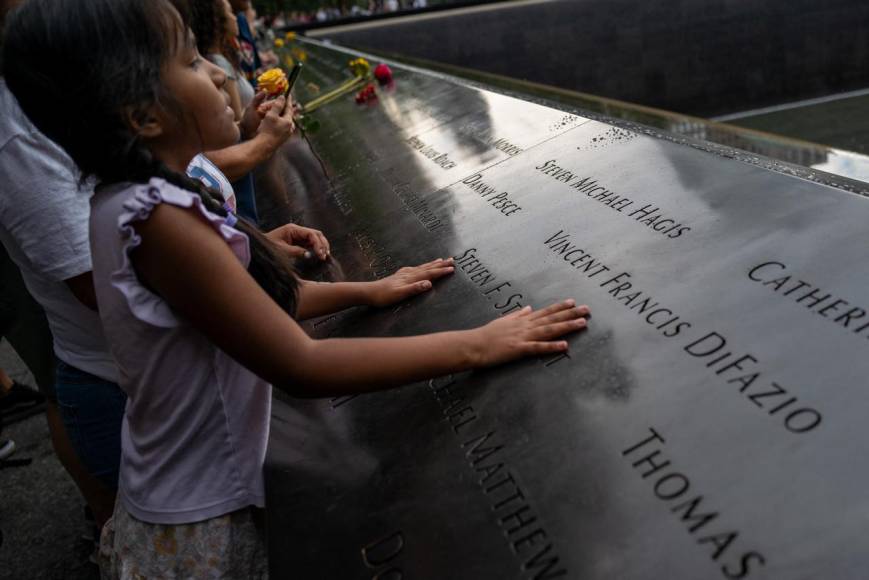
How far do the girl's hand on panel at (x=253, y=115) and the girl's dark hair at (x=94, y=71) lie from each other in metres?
1.47

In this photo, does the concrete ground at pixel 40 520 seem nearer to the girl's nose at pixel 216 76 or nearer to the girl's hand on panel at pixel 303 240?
the girl's hand on panel at pixel 303 240

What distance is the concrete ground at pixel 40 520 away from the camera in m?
3.60

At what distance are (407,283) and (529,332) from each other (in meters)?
0.57

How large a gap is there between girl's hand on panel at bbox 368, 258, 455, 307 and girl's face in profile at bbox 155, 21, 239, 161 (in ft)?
2.09

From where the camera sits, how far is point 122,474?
64.3 inches

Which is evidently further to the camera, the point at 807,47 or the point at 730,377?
the point at 807,47

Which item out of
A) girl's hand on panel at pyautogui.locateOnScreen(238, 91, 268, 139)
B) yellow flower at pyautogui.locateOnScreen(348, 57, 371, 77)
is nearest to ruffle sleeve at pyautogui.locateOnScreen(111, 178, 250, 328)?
girl's hand on panel at pyautogui.locateOnScreen(238, 91, 268, 139)

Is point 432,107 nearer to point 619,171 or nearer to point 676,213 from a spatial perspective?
point 619,171

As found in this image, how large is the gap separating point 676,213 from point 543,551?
103 cm

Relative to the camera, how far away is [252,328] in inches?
51.8

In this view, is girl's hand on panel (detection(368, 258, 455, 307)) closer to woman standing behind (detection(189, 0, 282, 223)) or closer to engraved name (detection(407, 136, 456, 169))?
woman standing behind (detection(189, 0, 282, 223))

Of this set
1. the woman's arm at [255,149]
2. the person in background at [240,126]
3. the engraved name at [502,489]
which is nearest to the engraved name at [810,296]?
the engraved name at [502,489]

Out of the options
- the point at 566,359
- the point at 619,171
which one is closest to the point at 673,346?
the point at 566,359

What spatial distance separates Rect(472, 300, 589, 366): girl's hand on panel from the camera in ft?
5.15
